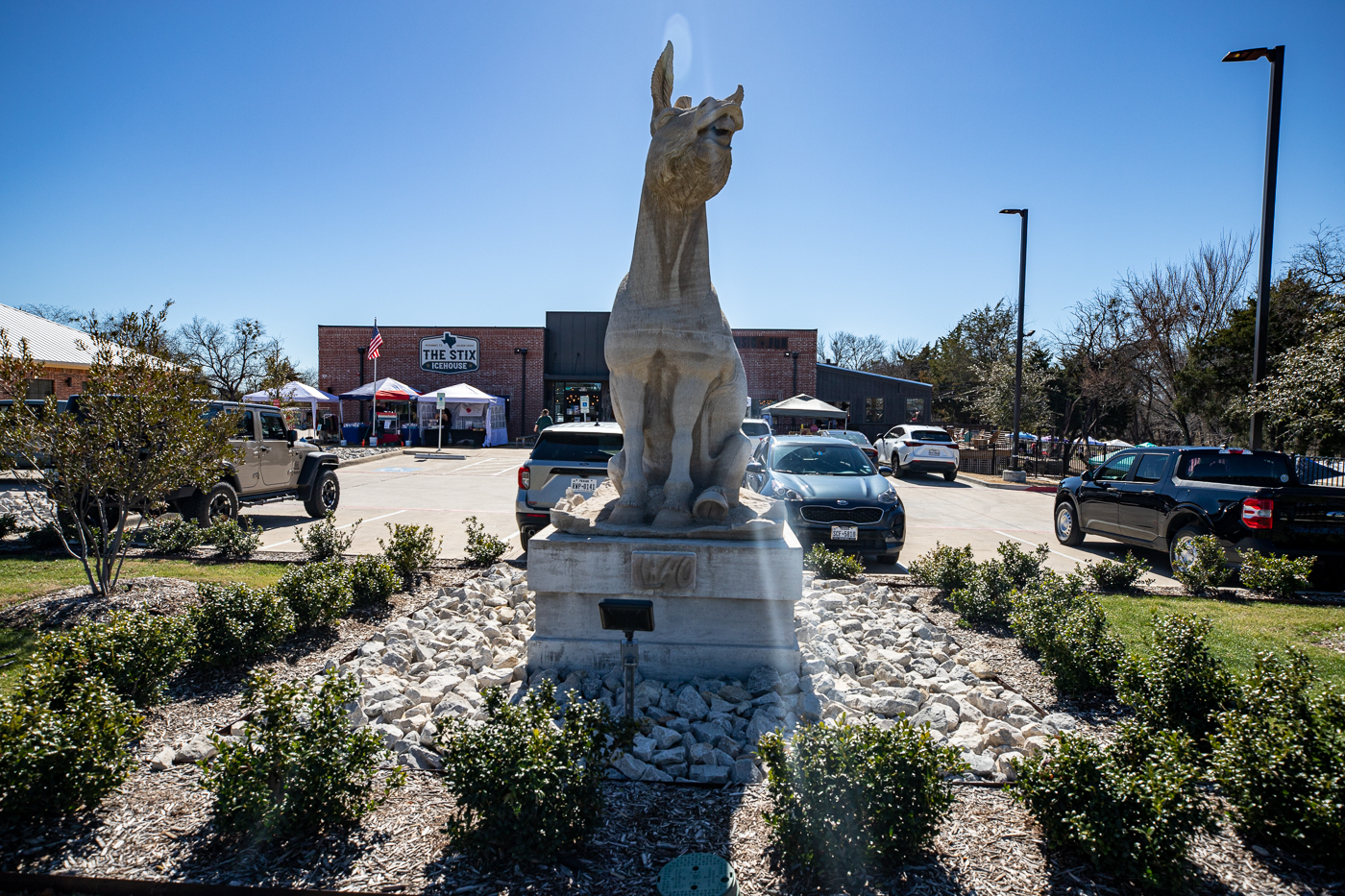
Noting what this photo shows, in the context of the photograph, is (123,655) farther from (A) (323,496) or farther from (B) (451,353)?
(B) (451,353)

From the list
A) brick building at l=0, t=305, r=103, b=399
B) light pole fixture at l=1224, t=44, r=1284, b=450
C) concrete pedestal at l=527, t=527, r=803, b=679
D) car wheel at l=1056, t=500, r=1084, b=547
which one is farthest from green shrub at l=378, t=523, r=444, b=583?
brick building at l=0, t=305, r=103, b=399

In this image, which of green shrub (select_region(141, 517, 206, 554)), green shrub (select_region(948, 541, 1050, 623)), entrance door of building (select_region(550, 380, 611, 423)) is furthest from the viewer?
entrance door of building (select_region(550, 380, 611, 423))

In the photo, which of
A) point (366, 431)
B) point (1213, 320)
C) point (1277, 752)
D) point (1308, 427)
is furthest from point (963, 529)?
point (366, 431)

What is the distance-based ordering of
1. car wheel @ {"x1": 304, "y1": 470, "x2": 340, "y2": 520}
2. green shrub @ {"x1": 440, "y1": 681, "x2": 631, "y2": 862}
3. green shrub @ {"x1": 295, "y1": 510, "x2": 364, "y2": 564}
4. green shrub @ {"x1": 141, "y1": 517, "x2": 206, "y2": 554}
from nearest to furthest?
1. green shrub @ {"x1": 440, "y1": 681, "x2": 631, "y2": 862}
2. green shrub @ {"x1": 295, "y1": 510, "x2": 364, "y2": 564}
3. green shrub @ {"x1": 141, "y1": 517, "x2": 206, "y2": 554}
4. car wheel @ {"x1": 304, "y1": 470, "x2": 340, "y2": 520}

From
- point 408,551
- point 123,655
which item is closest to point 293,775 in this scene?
point 123,655

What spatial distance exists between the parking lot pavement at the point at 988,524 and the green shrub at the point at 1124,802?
553 centimetres

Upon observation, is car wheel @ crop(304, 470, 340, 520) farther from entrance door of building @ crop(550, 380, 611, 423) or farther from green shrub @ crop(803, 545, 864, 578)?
entrance door of building @ crop(550, 380, 611, 423)

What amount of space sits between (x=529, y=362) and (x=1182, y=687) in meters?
31.6

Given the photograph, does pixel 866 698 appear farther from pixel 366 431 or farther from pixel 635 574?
pixel 366 431

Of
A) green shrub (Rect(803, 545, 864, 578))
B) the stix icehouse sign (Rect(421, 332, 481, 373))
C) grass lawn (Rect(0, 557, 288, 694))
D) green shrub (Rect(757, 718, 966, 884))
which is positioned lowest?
grass lawn (Rect(0, 557, 288, 694))

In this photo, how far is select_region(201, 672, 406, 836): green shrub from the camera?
2502 millimetres

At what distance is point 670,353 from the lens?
427 centimetres

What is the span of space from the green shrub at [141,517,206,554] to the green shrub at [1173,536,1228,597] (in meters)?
10.8

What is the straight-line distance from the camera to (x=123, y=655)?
143 inches
